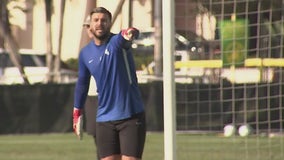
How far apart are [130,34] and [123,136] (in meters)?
0.92

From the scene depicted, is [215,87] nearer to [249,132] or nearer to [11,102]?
[249,132]

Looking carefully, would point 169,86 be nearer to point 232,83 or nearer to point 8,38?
point 232,83

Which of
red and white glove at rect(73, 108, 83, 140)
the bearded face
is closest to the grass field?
red and white glove at rect(73, 108, 83, 140)

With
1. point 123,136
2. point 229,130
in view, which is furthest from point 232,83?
point 123,136

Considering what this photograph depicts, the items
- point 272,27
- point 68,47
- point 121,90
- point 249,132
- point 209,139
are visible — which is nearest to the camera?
point 121,90

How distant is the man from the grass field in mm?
5441

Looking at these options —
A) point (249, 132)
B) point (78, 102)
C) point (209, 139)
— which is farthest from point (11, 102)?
point (78, 102)

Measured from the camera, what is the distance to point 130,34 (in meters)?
7.96

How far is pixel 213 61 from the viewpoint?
16.6 metres

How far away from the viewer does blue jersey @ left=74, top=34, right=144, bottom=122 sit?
827cm

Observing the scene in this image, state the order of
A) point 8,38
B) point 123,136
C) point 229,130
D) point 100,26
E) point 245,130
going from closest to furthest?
point 100,26, point 123,136, point 245,130, point 229,130, point 8,38

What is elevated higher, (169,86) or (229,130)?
(169,86)

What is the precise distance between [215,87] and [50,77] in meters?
9.36

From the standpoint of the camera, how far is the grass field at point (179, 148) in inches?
569
